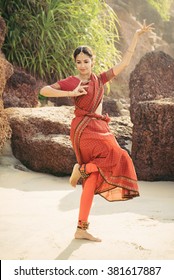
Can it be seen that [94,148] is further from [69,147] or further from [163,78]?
[163,78]

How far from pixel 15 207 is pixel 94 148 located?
3.12 feet

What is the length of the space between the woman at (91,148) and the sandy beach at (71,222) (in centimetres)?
18

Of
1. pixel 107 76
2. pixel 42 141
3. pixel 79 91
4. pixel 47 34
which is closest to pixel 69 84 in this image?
pixel 79 91

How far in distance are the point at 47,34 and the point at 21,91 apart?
4.43 feet

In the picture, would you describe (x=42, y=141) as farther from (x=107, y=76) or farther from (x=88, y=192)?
(x=88, y=192)

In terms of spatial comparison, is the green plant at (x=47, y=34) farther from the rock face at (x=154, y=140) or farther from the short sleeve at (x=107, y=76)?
the short sleeve at (x=107, y=76)

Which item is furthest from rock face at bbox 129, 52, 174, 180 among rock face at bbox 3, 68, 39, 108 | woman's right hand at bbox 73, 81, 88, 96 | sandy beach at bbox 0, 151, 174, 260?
rock face at bbox 3, 68, 39, 108

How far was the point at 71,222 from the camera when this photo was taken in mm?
3018

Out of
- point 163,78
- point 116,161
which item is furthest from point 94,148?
point 163,78

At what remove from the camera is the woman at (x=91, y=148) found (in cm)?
268

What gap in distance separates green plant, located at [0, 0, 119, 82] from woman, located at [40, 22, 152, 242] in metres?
4.00

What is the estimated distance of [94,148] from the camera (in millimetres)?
2705

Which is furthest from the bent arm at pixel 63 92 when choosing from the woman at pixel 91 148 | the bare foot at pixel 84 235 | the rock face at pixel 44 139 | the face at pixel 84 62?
the rock face at pixel 44 139

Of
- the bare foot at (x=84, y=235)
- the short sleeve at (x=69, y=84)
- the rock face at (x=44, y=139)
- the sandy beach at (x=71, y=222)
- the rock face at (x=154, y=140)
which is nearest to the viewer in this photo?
the sandy beach at (x=71, y=222)
